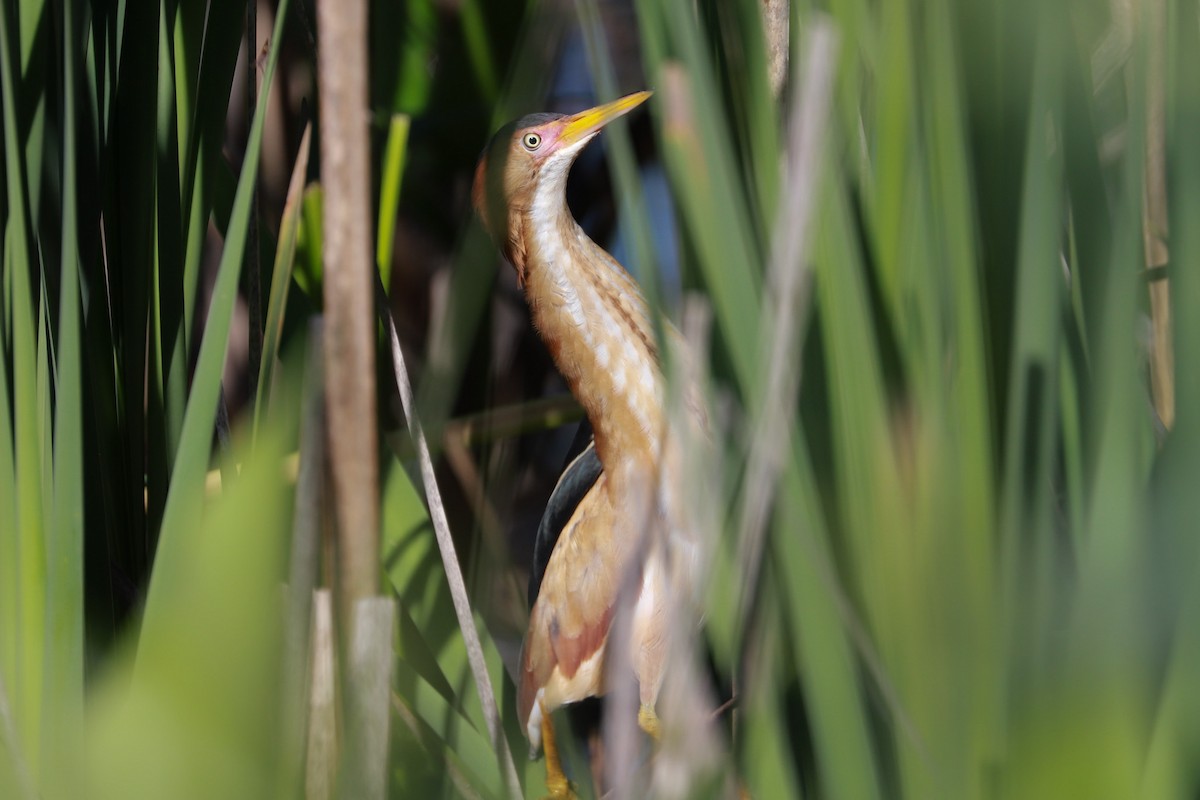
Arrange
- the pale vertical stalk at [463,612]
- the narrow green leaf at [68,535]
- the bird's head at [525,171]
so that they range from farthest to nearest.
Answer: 1. the bird's head at [525,171]
2. the pale vertical stalk at [463,612]
3. the narrow green leaf at [68,535]

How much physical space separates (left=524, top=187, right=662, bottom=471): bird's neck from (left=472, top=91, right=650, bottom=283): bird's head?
0.01m

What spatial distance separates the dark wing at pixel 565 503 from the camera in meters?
0.92

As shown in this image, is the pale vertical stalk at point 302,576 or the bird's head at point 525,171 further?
the bird's head at point 525,171

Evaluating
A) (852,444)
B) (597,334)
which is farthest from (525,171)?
(852,444)

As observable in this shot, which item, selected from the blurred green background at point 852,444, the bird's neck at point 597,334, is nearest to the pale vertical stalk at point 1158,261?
the blurred green background at point 852,444

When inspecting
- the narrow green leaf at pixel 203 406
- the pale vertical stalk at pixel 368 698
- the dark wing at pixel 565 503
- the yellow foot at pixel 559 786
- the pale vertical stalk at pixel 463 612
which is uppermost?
the narrow green leaf at pixel 203 406

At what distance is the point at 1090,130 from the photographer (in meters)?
0.28

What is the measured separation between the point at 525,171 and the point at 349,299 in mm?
536

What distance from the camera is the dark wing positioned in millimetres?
917

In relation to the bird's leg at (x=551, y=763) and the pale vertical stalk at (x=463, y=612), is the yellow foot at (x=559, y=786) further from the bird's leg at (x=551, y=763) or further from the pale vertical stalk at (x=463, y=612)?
the pale vertical stalk at (x=463, y=612)

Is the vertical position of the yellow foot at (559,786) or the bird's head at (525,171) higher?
the bird's head at (525,171)

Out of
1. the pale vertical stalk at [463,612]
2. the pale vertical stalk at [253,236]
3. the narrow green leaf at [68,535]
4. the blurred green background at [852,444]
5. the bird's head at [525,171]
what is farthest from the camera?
the bird's head at [525,171]

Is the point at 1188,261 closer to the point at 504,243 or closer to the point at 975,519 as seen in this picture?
the point at 975,519

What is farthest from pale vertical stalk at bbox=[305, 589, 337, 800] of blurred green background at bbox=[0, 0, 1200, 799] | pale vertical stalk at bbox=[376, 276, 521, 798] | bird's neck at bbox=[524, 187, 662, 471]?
bird's neck at bbox=[524, 187, 662, 471]
